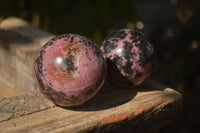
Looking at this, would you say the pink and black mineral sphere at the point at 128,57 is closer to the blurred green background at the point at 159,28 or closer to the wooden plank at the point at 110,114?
the wooden plank at the point at 110,114

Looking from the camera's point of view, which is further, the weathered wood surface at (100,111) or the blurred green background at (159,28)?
the blurred green background at (159,28)

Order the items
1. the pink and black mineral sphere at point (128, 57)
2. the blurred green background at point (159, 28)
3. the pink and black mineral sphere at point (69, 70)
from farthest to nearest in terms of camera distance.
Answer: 1. the blurred green background at point (159, 28)
2. the pink and black mineral sphere at point (128, 57)
3. the pink and black mineral sphere at point (69, 70)

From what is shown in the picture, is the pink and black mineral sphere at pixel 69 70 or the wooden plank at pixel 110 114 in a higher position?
the pink and black mineral sphere at pixel 69 70

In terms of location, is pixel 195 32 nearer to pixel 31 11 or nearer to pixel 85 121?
pixel 31 11

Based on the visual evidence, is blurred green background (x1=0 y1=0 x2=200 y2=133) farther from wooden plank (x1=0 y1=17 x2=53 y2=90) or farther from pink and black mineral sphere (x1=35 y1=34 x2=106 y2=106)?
pink and black mineral sphere (x1=35 y1=34 x2=106 y2=106)

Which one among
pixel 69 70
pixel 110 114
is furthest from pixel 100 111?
pixel 69 70

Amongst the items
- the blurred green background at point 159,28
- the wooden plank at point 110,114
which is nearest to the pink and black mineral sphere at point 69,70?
the wooden plank at point 110,114

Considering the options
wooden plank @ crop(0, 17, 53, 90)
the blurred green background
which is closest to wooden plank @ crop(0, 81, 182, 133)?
wooden plank @ crop(0, 17, 53, 90)

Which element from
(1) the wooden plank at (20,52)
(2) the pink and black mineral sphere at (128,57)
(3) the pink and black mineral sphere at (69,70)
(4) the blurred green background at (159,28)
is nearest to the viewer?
(3) the pink and black mineral sphere at (69,70)
